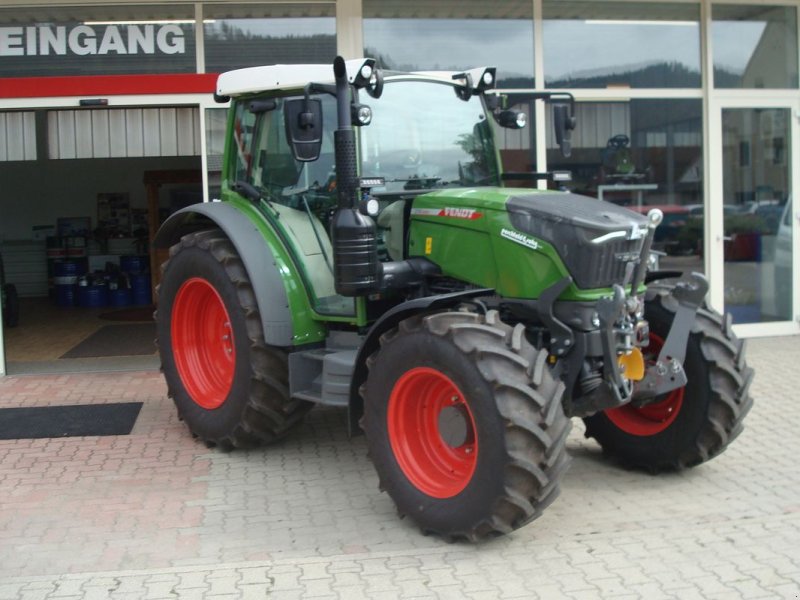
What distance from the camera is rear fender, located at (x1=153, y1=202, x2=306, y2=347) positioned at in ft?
19.3

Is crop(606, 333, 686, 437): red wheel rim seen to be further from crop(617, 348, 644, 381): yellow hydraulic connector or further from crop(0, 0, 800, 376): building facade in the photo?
crop(0, 0, 800, 376): building facade

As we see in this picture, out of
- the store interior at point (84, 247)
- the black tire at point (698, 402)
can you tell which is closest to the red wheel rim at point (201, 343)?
the black tire at point (698, 402)

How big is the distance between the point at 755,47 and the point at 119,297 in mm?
10025

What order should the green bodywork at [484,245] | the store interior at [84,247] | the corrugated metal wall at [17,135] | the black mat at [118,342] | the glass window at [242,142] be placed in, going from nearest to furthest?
the green bodywork at [484,245] → the glass window at [242,142] → the corrugated metal wall at [17,135] → the black mat at [118,342] → the store interior at [84,247]

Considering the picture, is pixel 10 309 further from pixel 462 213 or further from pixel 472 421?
pixel 472 421

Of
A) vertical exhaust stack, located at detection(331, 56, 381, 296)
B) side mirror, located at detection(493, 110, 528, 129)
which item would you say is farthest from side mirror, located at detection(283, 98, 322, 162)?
side mirror, located at detection(493, 110, 528, 129)

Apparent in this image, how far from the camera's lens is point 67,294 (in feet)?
50.4

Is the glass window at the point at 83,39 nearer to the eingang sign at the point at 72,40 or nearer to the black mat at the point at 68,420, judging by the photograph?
the eingang sign at the point at 72,40

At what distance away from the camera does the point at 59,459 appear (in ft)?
20.9

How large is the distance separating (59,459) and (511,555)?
10.8 ft

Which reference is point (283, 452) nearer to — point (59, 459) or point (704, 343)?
point (59, 459)

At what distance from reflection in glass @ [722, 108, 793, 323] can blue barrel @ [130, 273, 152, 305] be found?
9.10 meters

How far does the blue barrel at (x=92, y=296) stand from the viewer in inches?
601

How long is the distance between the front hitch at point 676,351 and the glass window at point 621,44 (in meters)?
4.89
